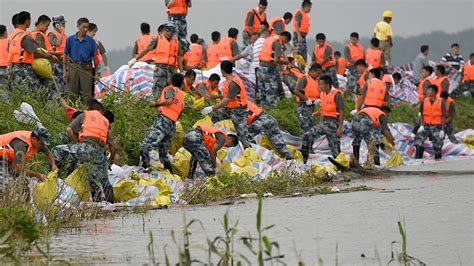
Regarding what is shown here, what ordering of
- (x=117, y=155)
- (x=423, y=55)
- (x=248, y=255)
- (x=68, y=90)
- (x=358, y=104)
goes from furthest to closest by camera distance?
(x=423, y=55) → (x=358, y=104) → (x=68, y=90) → (x=117, y=155) → (x=248, y=255)

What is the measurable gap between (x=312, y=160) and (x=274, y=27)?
6674 millimetres

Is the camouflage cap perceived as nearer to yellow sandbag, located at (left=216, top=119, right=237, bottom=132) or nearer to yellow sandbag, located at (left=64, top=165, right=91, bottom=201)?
yellow sandbag, located at (left=64, top=165, right=91, bottom=201)

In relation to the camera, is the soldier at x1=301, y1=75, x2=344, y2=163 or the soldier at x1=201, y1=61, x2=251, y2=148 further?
the soldier at x1=301, y1=75, x2=344, y2=163

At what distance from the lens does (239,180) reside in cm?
1830

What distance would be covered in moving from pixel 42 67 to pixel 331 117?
5169mm

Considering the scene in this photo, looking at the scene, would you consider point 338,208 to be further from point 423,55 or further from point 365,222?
point 423,55

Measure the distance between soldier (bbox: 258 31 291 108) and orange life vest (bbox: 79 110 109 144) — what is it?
9.03m

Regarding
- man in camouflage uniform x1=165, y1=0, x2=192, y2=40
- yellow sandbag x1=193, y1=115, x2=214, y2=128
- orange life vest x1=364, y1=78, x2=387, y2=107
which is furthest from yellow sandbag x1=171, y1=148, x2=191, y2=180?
orange life vest x1=364, y1=78, x2=387, y2=107

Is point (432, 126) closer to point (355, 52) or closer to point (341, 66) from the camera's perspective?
point (355, 52)

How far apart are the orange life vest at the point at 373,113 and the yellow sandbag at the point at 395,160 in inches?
28.3

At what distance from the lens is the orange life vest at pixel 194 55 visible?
2888cm

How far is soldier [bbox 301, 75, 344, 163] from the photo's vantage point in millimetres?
23406

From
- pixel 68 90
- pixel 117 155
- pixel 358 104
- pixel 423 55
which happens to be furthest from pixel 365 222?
pixel 423 55

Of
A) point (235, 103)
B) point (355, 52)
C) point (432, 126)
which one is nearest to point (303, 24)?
point (355, 52)
